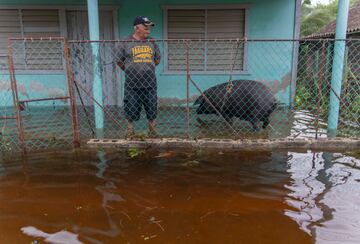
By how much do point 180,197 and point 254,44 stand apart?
5988 mm

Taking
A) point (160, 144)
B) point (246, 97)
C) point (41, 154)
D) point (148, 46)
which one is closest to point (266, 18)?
point (246, 97)

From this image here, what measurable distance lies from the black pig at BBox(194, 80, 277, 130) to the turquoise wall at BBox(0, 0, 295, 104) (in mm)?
1933

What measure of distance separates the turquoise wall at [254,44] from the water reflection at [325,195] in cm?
405

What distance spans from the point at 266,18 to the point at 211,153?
4922mm

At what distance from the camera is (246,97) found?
249 inches

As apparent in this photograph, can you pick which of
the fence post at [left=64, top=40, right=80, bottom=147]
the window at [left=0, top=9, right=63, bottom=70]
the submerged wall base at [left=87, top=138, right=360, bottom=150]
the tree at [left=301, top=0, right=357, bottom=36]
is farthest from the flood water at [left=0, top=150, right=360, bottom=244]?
the tree at [left=301, top=0, right=357, bottom=36]

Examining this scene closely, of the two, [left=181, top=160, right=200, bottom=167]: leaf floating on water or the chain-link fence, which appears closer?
[left=181, top=160, right=200, bottom=167]: leaf floating on water

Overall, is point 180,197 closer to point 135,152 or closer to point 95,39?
point 135,152

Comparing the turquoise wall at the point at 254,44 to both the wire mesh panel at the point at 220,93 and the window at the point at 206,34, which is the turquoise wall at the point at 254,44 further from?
the window at the point at 206,34

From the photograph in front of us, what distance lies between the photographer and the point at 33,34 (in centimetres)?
841

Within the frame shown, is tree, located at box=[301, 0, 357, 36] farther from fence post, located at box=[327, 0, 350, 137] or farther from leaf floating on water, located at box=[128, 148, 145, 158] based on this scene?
leaf floating on water, located at box=[128, 148, 145, 158]

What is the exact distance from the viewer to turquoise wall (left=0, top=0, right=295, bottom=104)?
812cm

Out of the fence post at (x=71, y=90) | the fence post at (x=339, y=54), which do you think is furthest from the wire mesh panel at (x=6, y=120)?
the fence post at (x=339, y=54)

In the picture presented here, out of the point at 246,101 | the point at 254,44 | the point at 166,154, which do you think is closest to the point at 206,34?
the point at 254,44
